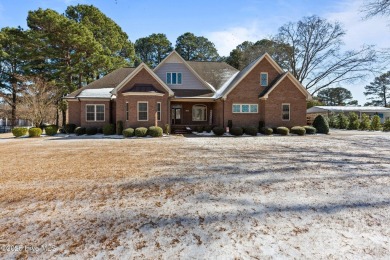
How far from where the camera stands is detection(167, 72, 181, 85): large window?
23125mm

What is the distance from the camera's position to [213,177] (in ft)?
19.9

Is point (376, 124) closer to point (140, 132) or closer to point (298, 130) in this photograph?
point (298, 130)

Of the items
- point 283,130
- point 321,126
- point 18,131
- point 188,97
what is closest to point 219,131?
point 188,97

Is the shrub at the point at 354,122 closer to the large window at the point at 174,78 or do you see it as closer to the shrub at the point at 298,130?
the shrub at the point at 298,130

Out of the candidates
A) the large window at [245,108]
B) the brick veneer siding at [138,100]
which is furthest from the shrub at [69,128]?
the large window at [245,108]

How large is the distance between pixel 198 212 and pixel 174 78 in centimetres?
2046

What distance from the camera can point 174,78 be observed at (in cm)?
2319

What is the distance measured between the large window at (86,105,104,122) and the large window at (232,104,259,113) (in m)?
12.2

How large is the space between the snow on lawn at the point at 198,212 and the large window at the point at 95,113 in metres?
15.3

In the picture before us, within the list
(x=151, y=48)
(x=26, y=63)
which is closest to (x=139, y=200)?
(x=26, y=63)

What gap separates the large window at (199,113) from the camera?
24844 mm

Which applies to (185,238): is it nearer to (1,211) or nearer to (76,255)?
(76,255)

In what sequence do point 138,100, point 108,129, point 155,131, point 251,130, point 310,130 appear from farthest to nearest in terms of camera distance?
point 310,130 → point 251,130 → point 108,129 → point 138,100 → point 155,131

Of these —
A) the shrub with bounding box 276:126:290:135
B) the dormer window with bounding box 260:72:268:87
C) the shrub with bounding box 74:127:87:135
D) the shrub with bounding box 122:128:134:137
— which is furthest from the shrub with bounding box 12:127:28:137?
the shrub with bounding box 276:126:290:135
